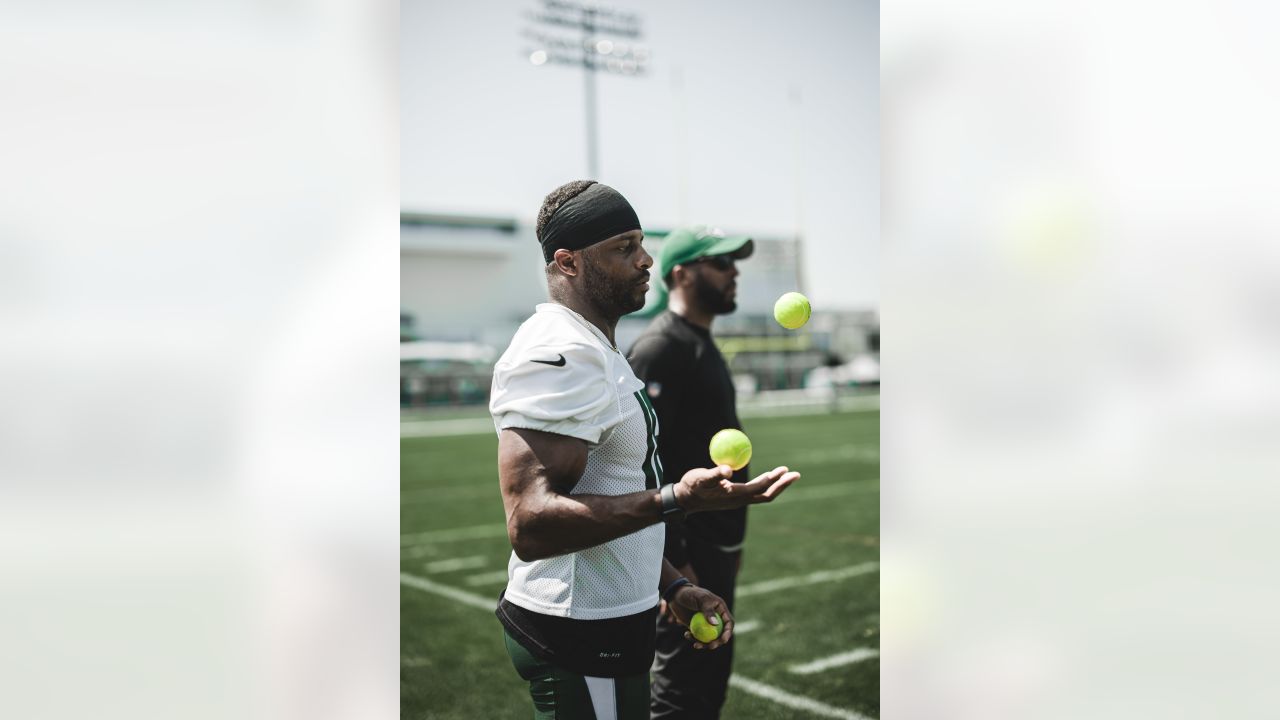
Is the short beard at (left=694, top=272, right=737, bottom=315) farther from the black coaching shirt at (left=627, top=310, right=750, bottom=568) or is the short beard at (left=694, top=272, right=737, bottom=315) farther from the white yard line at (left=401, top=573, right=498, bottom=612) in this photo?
the white yard line at (left=401, top=573, right=498, bottom=612)

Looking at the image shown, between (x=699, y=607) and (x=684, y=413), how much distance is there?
53.0 inches

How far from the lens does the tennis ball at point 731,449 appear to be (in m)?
2.21

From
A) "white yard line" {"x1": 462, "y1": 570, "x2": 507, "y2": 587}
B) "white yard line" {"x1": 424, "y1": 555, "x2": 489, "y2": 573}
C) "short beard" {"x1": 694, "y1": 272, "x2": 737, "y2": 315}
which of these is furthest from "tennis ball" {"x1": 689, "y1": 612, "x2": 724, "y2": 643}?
"white yard line" {"x1": 424, "y1": 555, "x2": 489, "y2": 573}

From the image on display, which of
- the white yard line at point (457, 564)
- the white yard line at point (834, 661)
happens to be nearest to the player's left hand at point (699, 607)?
the white yard line at point (834, 661)

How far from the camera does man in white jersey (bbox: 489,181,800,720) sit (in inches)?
78.3

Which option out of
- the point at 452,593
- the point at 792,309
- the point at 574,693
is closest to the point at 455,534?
the point at 452,593

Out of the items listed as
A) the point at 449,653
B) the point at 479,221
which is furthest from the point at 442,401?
the point at 449,653

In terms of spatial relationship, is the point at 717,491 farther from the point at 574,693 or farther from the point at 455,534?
the point at 455,534

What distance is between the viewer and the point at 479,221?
56.1 metres
